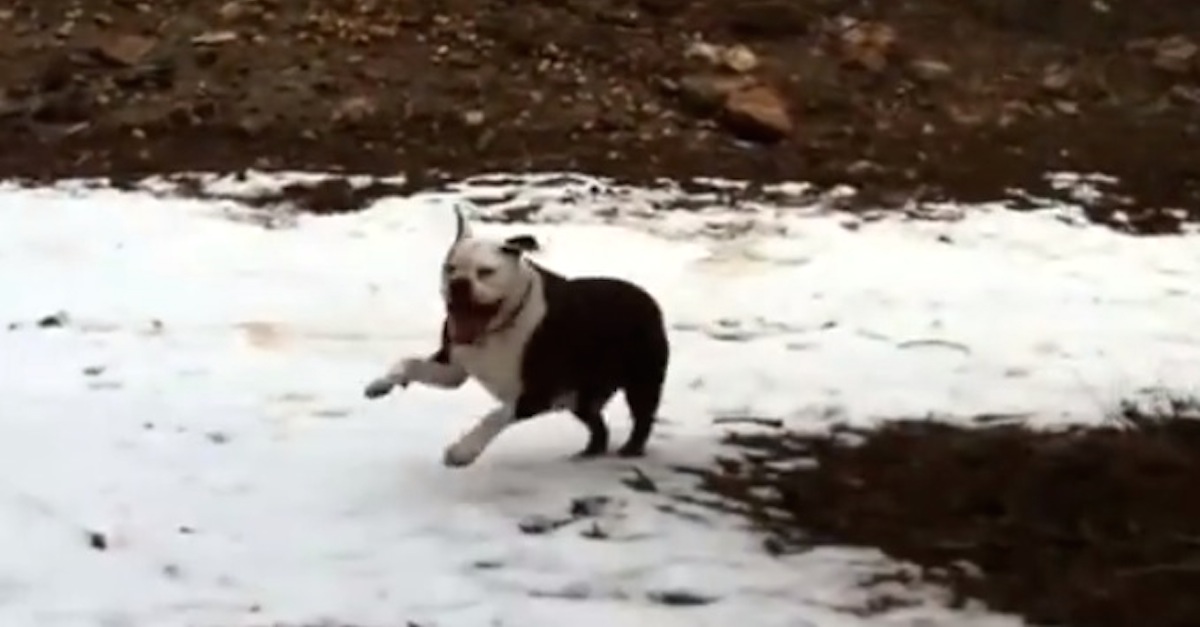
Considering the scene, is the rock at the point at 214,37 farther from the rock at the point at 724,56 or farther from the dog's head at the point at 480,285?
the dog's head at the point at 480,285

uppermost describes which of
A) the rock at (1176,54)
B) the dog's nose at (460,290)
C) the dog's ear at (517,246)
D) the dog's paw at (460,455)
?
the dog's ear at (517,246)

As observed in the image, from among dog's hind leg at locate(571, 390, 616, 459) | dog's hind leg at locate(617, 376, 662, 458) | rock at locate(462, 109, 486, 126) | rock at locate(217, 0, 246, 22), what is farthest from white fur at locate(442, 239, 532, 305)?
rock at locate(217, 0, 246, 22)

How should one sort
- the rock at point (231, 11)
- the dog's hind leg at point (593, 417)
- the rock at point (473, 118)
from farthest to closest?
the rock at point (231, 11) → the rock at point (473, 118) → the dog's hind leg at point (593, 417)

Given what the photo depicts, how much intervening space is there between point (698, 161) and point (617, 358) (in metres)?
4.08

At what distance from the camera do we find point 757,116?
9.42 meters

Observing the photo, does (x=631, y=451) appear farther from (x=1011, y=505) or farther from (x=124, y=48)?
(x=124, y=48)

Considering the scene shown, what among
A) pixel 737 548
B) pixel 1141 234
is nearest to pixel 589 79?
pixel 1141 234

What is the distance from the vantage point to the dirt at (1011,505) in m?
4.35

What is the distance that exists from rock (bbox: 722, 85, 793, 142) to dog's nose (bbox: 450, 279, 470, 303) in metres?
4.71

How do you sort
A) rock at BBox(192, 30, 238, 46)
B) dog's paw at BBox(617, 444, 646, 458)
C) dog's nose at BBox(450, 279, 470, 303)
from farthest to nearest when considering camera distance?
rock at BBox(192, 30, 238, 46)
dog's paw at BBox(617, 444, 646, 458)
dog's nose at BBox(450, 279, 470, 303)

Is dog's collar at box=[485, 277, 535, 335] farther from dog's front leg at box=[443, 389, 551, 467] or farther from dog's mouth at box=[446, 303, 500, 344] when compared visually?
dog's front leg at box=[443, 389, 551, 467]

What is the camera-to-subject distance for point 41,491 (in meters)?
4.85

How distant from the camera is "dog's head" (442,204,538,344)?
480cm

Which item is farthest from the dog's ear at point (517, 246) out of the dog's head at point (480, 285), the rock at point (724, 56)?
the rock at point (724, 56)
